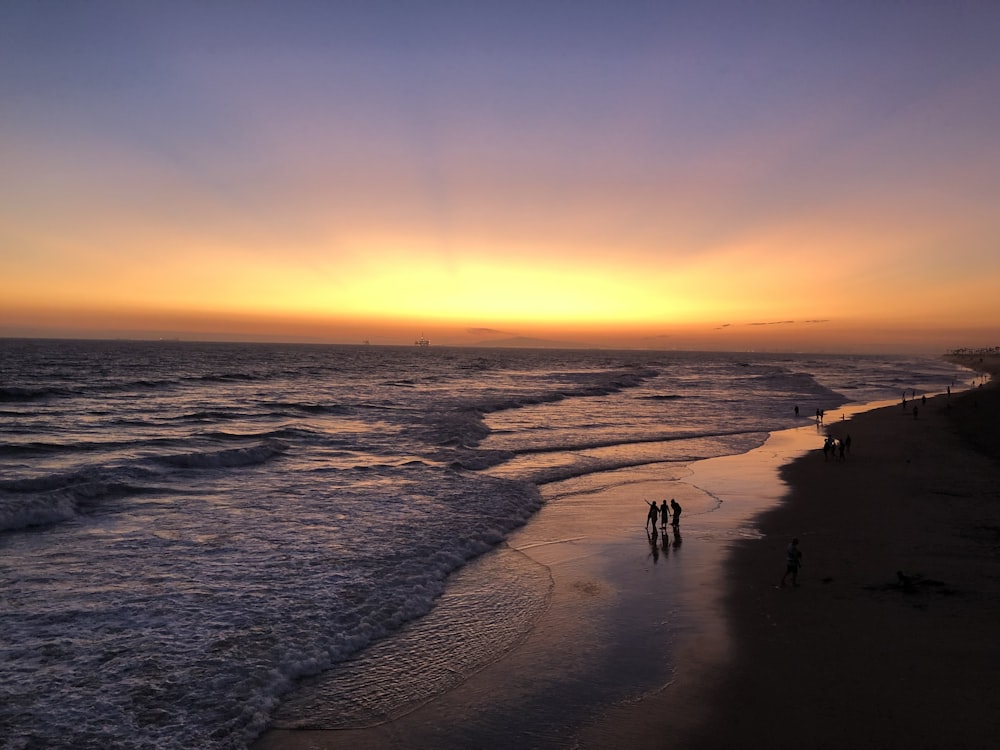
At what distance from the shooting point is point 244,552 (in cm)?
1761

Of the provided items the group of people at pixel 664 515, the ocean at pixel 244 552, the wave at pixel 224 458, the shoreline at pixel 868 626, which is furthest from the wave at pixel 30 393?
the shoreline at pixel 868 626

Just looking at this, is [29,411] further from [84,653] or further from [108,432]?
[84,653]

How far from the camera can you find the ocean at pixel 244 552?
10.5 metres

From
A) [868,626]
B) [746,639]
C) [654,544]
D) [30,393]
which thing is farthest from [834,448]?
[30,393]

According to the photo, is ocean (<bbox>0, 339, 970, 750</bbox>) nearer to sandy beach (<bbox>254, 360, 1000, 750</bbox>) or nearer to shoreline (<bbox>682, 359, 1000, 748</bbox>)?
sandy beach (<bbox>254, 360, 1000, 750</bbox>)

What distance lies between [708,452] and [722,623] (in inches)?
989

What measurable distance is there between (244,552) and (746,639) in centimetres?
1341

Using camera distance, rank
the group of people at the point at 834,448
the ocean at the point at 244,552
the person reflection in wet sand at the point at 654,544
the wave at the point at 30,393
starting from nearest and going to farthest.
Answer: the ocean at the point at 244,552
the person reflection in wet sand at the point at 654,544
the group of people at the point at 834,448
the wave at the point at 30,393

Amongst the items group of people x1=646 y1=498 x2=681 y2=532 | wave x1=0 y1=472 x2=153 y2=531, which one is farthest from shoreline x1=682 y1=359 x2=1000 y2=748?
wave x1=0 y1=472 x2=153 y2=531

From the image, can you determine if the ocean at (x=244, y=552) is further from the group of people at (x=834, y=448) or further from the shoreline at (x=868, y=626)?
the group of people at (x=834, y=448)

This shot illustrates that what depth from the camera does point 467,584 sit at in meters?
16.0

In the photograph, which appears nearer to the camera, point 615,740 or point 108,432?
point 615,740

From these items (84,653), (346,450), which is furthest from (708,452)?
(84,653)

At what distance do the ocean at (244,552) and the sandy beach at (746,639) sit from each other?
3.58 ft
